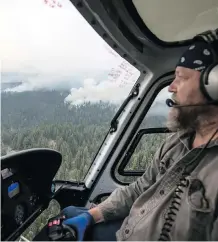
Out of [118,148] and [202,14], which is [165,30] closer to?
[202,14]

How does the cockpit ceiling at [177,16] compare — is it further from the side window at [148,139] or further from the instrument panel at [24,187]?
the instrument panel at [24,187]

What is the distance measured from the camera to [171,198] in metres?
1.62

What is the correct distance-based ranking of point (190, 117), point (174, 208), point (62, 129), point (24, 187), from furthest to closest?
point (62, 129), point (24, 187), point (190, 117), point (174, 208)

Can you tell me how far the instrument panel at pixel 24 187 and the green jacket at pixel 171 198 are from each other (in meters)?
0.40

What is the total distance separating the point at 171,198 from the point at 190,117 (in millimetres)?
376

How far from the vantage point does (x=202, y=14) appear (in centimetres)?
224

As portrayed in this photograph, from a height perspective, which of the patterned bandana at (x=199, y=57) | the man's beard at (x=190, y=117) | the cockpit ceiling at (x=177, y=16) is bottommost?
the man's beard at (x=190, y=117)

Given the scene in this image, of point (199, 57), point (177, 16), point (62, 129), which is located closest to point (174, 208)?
point (199, 57)

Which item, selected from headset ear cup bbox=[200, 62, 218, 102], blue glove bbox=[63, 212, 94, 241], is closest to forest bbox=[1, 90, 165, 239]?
blue glove bbox=[63, 212, 94, 241]

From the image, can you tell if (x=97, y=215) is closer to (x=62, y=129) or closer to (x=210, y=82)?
(x=62, y=129)

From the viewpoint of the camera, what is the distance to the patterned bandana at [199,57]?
1.76m

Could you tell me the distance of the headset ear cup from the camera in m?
1.65

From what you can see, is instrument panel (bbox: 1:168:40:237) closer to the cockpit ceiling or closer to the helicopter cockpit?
the helicopter cockpit

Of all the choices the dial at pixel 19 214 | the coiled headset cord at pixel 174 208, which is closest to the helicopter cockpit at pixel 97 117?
the dial at pixel 19 214
